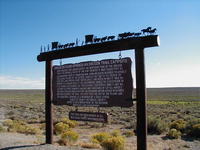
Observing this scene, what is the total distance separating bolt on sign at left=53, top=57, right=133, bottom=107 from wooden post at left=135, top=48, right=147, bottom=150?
0.28 m

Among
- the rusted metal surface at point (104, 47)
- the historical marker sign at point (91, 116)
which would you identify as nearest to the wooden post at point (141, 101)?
the rusted metal surface at point (104, 47)

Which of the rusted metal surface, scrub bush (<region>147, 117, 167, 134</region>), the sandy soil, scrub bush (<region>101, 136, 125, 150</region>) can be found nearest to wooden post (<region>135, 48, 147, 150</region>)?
the rusted metal surface

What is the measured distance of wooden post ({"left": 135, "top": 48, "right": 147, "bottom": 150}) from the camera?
7.88 m

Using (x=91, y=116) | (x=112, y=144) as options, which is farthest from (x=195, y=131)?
(x=91, y=116)

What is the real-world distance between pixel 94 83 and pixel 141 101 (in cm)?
183

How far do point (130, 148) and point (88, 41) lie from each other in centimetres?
572

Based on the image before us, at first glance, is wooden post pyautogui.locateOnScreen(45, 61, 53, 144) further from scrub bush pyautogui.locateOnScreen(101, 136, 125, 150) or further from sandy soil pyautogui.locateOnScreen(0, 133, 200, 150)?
scrub bush pyautogui.locateOnScreen(101, 136, 125, 150)

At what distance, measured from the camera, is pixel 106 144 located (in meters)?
10.8

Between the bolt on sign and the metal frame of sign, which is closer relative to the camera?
the metal frame of sign

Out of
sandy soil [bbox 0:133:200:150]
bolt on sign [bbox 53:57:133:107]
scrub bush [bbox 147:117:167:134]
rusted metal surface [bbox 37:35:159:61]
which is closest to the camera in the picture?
rusted metal surface [bbox 37:35:159:61]

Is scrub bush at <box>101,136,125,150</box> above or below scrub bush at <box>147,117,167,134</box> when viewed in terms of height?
above

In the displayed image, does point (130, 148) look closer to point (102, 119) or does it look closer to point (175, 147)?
point (175, 147)

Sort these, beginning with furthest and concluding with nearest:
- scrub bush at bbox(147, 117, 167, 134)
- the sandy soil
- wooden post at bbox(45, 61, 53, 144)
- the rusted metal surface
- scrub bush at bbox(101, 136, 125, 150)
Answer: scrub bush at bbox(147, 117, 167, 134), scrub bush at bbox(101, 136, 125, 150), wooden post at bbox(45, 61, 53, 144), the sandy soil, the rusted metal surface

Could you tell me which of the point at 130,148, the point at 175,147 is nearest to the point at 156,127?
the point at 175,147
